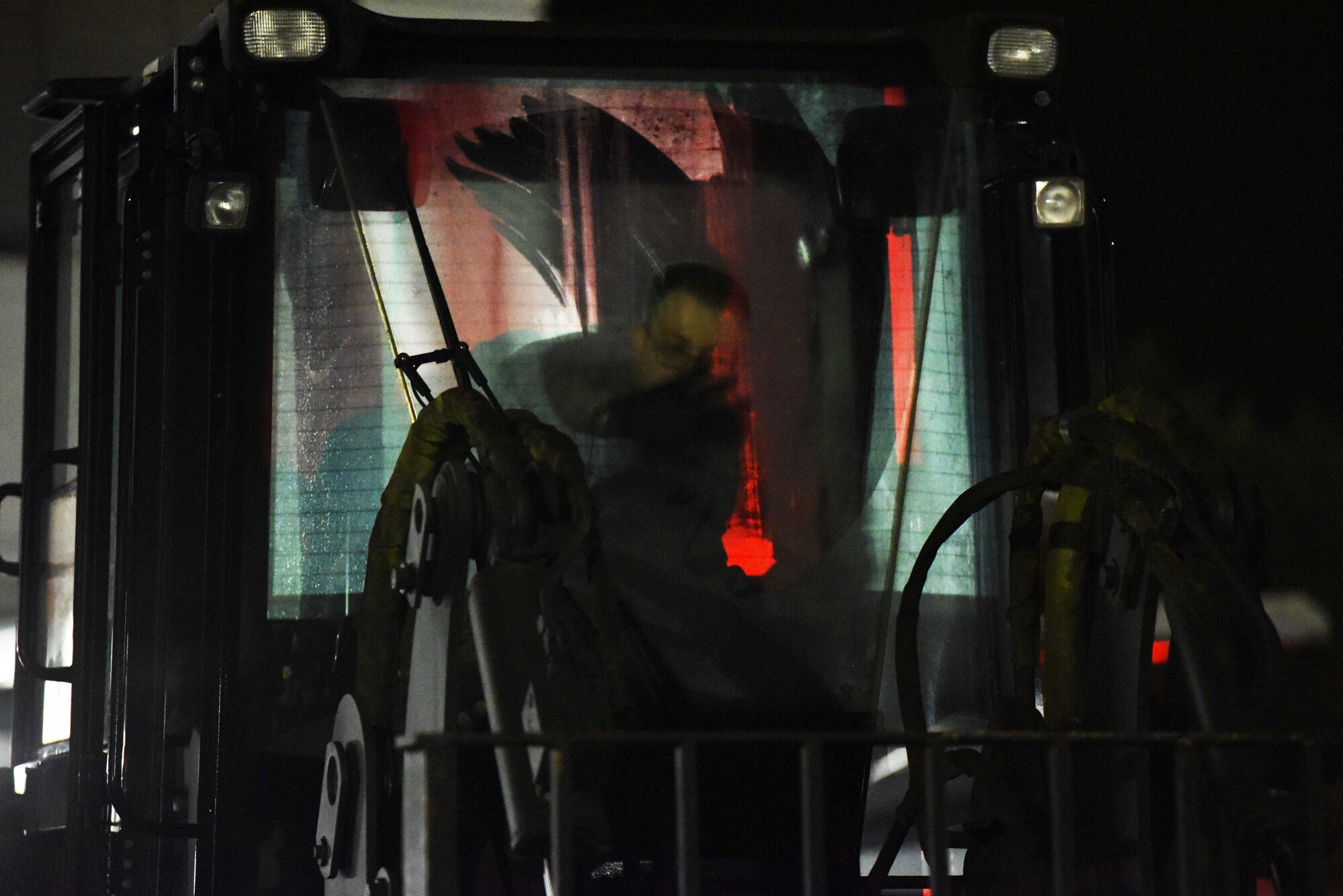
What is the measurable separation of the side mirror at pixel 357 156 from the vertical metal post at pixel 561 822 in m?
1.45

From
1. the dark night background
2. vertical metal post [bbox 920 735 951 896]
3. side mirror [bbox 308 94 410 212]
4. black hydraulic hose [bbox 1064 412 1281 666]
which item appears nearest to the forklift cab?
side mirror [bbox 308 94 410 212]

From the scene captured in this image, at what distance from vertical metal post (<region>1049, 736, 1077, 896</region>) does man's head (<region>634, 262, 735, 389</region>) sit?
120 centimetres

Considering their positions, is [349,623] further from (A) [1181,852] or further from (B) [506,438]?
(A) [1181,852]

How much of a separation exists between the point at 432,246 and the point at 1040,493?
4.08 feet

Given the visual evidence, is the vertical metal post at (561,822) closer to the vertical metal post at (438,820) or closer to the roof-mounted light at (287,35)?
the vertical metal post at (438,820)

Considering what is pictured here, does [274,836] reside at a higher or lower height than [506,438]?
lower

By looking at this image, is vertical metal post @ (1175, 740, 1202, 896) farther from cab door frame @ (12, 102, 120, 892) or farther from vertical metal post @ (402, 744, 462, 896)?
cab door frame @ (12, 102, 120, 892)

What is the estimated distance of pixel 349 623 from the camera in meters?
3.40

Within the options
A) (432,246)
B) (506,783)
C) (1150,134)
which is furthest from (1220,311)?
(506,783)

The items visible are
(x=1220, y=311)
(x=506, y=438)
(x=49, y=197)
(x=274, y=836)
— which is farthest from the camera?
(x=1220, y=311)

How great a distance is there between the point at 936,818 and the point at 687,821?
0.36m

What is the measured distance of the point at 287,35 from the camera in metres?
3.52

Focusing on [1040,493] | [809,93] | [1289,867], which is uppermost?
[809,93]

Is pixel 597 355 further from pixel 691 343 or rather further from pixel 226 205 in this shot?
pixel 226 205
